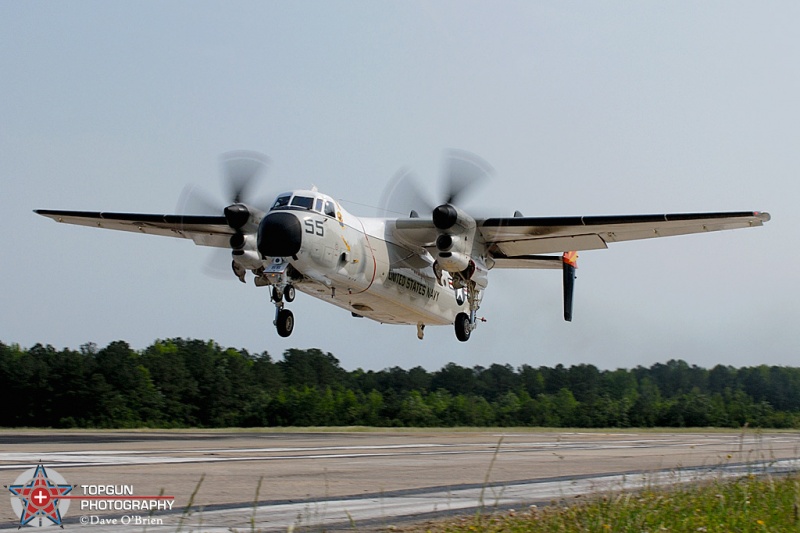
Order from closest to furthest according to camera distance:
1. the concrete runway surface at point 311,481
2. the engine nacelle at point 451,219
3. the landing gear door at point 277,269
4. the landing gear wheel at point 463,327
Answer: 1. the concrete runway surface at point 311,481
2. the landing gear door at point 277,269
3. the engine nacelle at point 451,219
4. the landing gear wheel at point 463,327

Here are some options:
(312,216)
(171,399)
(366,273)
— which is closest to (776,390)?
(366,273)

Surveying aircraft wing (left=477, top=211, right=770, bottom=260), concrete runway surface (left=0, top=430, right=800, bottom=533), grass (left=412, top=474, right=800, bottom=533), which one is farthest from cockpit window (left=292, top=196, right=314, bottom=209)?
grass (left=412, top=474, right=800, bottom=533)

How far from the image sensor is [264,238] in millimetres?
20531

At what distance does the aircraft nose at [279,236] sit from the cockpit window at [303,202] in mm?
1033

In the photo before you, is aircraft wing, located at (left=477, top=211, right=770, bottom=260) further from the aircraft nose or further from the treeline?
the treeline

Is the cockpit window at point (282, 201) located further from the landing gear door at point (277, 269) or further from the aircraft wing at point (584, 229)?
the aircraft wing at point (584, 229)

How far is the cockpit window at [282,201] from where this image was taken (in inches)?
852

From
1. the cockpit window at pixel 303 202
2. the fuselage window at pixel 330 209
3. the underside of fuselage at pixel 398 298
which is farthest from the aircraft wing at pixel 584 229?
the cockpit window at pixel 303 202

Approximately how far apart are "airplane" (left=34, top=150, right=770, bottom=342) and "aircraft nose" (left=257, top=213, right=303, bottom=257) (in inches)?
1.0

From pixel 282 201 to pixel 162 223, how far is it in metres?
7.84

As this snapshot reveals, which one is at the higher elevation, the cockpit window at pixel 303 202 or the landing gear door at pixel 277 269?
the cockpit window at pixel 303 202

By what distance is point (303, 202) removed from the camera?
21.9 metres

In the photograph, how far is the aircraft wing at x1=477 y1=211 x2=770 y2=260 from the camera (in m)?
23.8

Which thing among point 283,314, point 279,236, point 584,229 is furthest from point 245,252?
point 584,229
